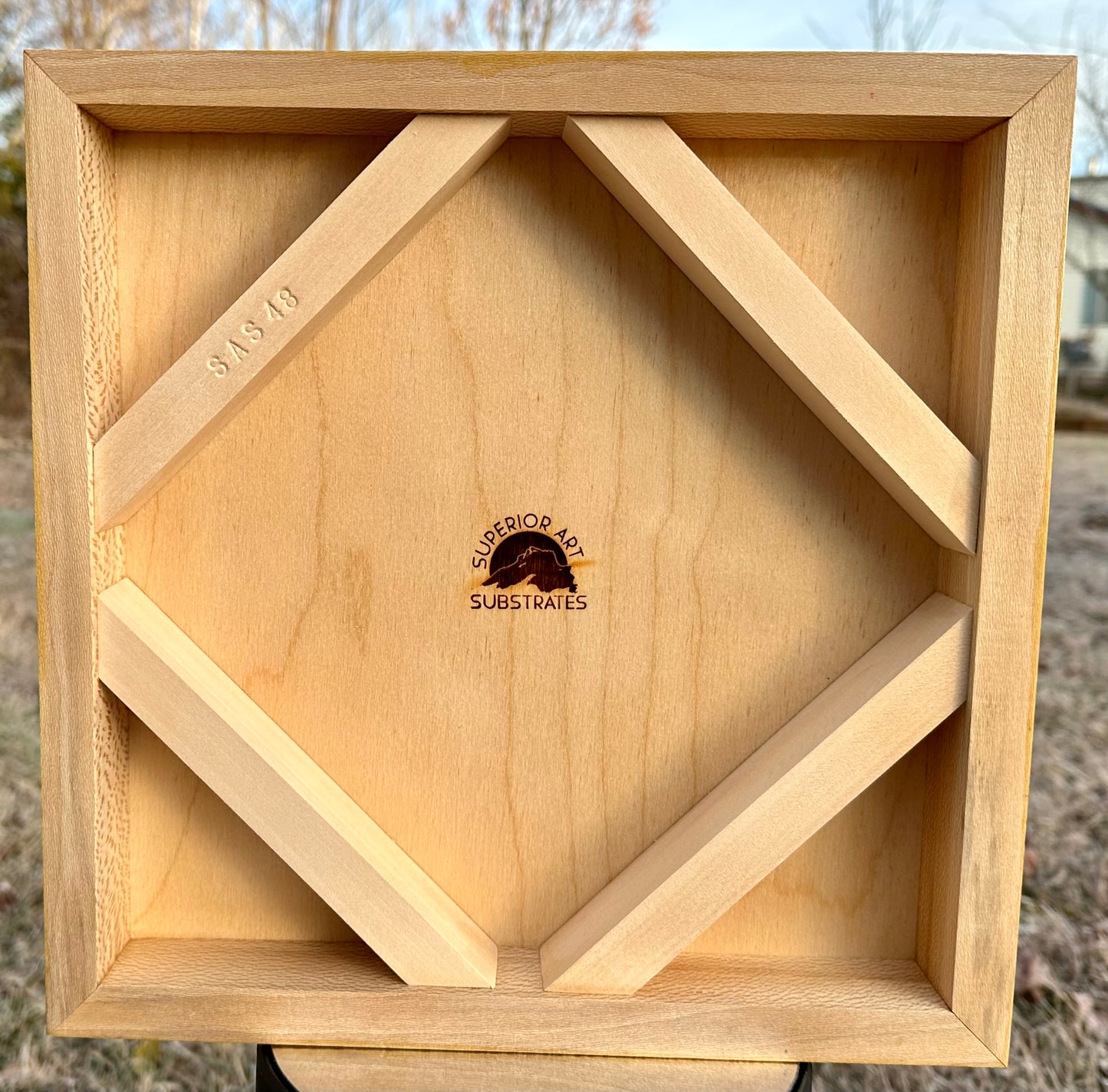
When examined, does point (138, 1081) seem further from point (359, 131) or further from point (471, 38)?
point (471, 38)

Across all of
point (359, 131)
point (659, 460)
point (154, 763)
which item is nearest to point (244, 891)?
point (154, 763)

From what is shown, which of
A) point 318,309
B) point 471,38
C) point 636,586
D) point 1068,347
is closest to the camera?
point 318,309

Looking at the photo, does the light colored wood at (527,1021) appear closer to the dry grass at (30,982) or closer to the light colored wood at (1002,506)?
the light colored wood at (1002,506)

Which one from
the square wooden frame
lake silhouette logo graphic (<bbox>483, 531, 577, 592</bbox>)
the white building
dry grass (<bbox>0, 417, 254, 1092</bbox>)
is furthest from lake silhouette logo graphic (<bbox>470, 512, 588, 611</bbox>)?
the white building

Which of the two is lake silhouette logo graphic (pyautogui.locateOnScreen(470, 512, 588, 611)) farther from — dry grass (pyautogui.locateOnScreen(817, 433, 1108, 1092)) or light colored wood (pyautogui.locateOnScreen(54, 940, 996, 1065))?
dry grass (pyautogui.locateOnScreen(817, 433, 1108, 1092))

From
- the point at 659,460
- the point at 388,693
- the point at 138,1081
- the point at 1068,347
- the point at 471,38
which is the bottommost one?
the point at 138,1081

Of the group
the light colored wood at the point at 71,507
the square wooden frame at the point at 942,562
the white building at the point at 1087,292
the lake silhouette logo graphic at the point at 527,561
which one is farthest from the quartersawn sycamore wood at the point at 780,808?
the white building at the point at 1087,292
